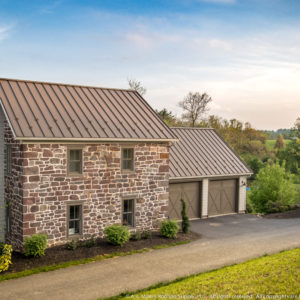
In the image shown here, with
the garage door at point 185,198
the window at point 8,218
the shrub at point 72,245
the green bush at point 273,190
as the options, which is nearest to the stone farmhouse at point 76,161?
the window at point 8,218

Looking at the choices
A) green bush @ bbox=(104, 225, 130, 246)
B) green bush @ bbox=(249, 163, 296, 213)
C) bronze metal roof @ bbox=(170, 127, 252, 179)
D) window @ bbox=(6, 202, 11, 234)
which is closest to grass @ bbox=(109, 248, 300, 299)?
green bush @ bbox=(104, 225, 130, 246)

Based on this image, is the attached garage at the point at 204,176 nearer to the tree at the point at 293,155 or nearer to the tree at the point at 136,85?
the tree at the point at 136,85

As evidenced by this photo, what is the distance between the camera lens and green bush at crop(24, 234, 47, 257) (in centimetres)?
1408

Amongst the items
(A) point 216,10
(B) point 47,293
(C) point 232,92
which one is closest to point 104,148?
(B) point 47,293

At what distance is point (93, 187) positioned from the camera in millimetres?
16312

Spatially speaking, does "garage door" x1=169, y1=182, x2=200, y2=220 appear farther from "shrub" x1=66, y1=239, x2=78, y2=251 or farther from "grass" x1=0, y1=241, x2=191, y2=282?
"shrub" x1=66, y1=239, x2=78, y2=251

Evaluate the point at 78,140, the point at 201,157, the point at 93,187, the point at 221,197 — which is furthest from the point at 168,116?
the point at 78,140

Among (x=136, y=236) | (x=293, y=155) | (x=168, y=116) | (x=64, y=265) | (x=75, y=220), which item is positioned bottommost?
(x=64, y=265)

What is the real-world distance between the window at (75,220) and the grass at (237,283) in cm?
575

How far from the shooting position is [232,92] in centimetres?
3566

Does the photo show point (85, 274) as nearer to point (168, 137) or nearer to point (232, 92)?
point (168, 137)

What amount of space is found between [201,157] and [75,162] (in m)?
9.99

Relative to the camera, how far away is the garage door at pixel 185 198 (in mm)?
21406

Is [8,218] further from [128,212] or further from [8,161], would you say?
[128,212]
